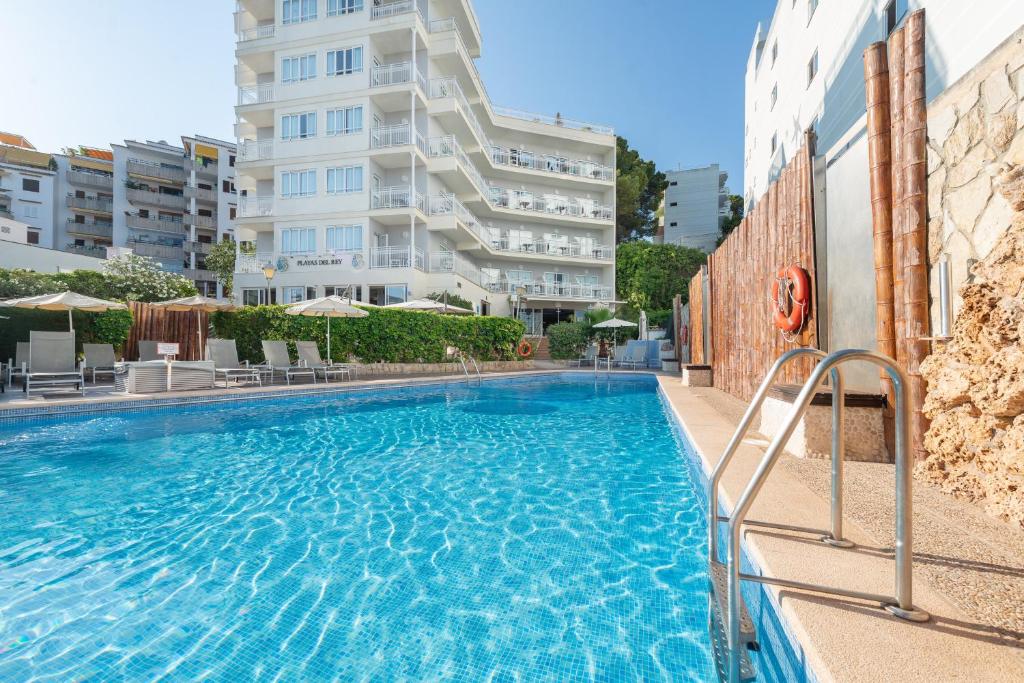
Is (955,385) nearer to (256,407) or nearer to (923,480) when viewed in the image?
(923,480)

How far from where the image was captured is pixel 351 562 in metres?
3.24

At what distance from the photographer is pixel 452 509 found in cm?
421

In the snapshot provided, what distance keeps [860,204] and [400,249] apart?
18.4 metres

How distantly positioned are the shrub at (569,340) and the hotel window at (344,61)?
15.0 metres

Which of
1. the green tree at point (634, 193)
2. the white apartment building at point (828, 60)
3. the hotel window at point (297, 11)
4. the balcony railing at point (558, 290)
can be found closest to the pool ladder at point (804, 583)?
the white apartment building at point (828, 60)

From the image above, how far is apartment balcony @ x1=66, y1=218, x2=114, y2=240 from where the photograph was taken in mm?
Answer: 42562

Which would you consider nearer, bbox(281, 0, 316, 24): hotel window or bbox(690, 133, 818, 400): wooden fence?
bbox(690, 133, 818, 400): wooden fence

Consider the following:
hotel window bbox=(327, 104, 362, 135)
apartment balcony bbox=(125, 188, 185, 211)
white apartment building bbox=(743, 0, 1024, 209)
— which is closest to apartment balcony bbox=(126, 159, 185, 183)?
apartment balcony bbox=(125, 188, 185, 211)

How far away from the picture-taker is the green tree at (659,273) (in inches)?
1234

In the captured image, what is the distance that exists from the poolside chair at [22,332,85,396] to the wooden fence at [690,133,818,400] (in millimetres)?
12368

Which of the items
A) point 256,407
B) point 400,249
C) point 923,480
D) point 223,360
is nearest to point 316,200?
point 400,249

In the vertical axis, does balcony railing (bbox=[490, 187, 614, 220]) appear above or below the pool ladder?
above

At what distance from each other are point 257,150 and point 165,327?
1196 centimetres

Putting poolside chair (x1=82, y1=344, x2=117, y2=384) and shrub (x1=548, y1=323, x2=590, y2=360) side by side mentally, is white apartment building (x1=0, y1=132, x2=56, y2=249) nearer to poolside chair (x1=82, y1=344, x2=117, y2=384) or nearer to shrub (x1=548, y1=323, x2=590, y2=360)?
poolside chair (x1=82, y1=344, x2=117, y2=384)
